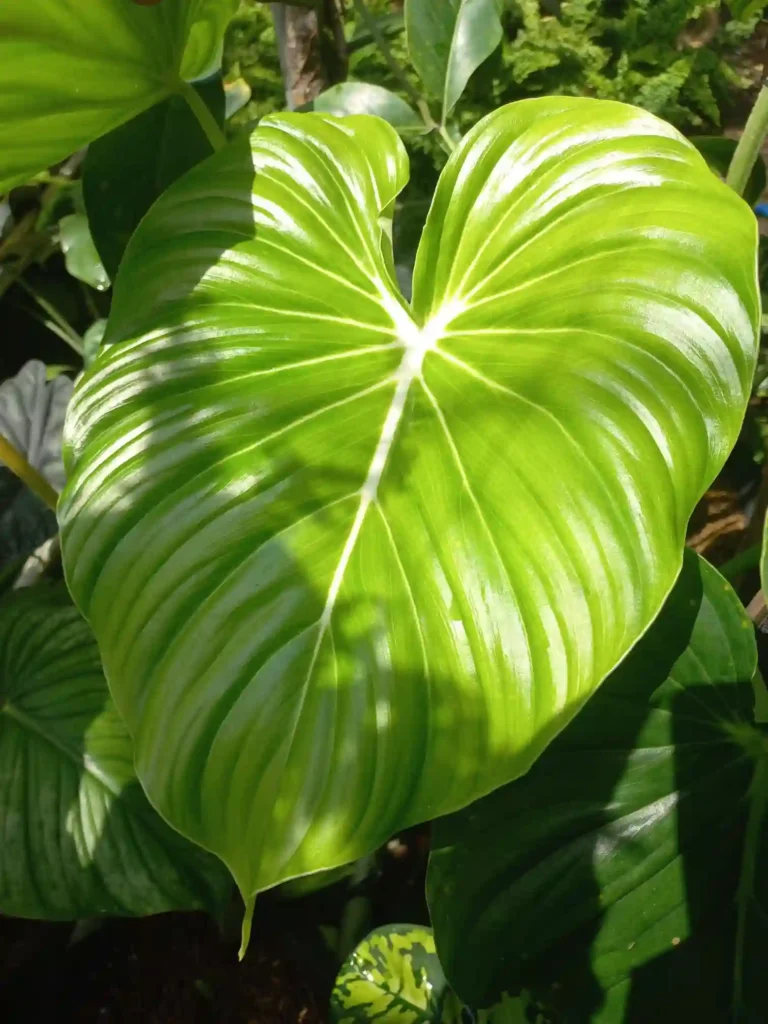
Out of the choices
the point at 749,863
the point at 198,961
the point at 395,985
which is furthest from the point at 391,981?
the point at 749,863

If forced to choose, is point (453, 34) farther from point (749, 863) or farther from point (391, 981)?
point (391, 981)

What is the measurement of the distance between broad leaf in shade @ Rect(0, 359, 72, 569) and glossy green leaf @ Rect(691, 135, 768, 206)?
91cm

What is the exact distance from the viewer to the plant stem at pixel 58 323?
4.46ft

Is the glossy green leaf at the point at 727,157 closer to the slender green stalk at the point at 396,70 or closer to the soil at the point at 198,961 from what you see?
the slender green stalk at the point at 396,70

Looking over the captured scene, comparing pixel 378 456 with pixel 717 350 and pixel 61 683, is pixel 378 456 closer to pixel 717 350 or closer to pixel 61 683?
pixel 717 350

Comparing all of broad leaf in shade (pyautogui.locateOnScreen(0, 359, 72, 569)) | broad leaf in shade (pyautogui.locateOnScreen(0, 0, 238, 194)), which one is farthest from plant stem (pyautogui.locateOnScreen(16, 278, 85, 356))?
broad leaf in shade (pyautogui.locateOnScreen(0, 0, 238, 194))

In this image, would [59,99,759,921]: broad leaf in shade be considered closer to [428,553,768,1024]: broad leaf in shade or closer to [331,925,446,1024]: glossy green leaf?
[428,553,768,1024]: broad leaf in shade

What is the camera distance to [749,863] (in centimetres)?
58

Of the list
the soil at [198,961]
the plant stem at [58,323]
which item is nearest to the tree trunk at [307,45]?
the plant stem at [58,323]

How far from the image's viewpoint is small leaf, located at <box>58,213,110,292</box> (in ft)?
3.41

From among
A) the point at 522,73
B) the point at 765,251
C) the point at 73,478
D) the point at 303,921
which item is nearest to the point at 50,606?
the point at 73,478

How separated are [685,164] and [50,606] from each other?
775mm

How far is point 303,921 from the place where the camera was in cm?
105

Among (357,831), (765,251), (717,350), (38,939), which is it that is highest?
(717,350)
